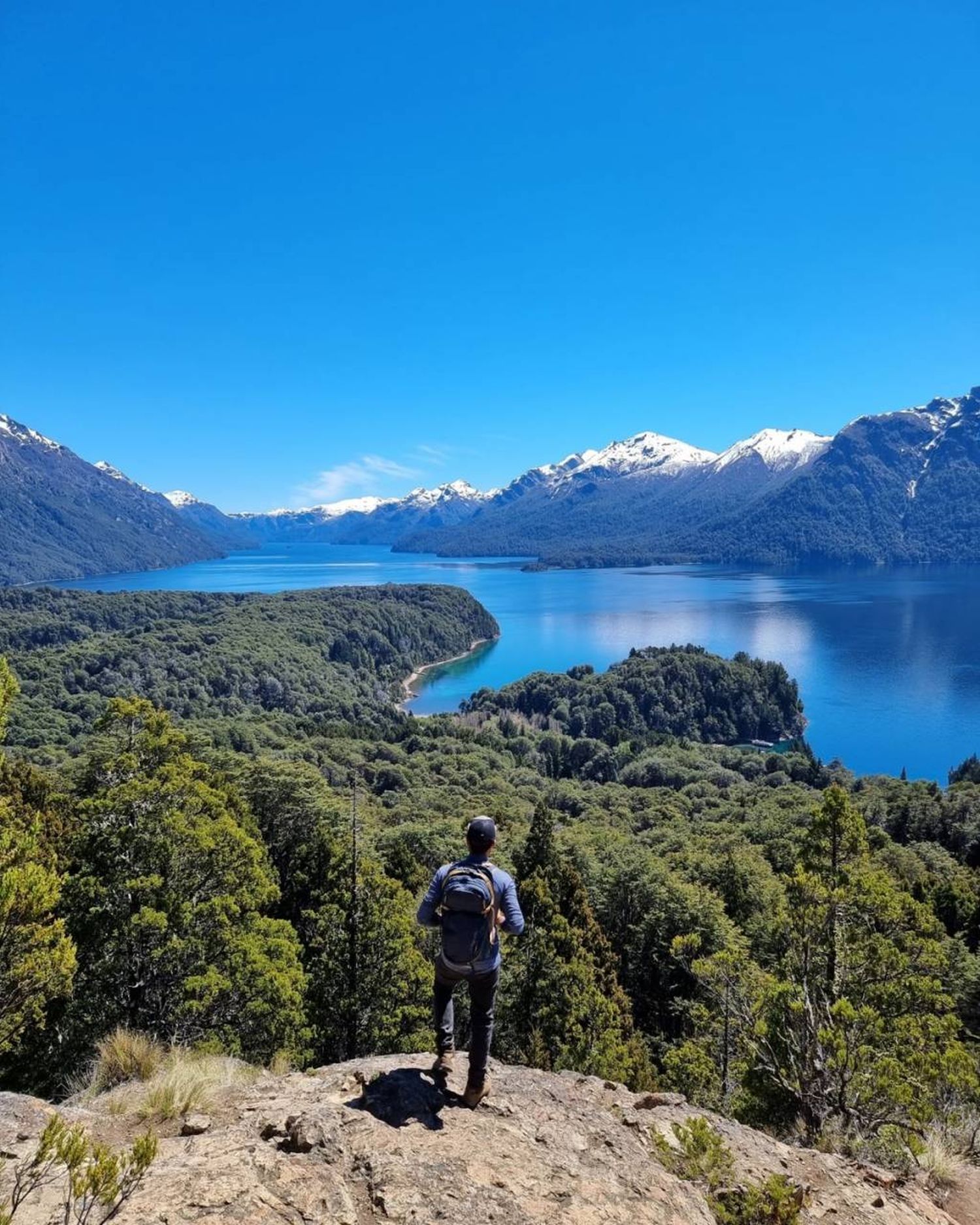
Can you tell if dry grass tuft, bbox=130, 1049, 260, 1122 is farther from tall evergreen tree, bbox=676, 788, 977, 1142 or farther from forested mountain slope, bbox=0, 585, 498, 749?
forested mountain slope, bbox=0, 585, 498, 749

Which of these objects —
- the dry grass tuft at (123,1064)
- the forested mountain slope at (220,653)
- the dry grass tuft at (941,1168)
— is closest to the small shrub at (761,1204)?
the dry grass tuft at (941,1168)

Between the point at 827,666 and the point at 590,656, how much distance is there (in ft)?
165

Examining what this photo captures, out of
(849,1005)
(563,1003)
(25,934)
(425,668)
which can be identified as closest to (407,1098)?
(25,934)

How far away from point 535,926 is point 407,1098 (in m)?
15.8

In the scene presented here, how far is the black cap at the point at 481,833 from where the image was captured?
542 cm

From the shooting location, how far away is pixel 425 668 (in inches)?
6831

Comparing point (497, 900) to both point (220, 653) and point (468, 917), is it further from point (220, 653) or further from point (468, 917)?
point (220, 653)

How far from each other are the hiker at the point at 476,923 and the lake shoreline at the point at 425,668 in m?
126

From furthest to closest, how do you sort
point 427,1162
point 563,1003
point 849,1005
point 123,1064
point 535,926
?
point 535,926
point 563,1003
point 849,1005
point 123,1064
point 427,1162

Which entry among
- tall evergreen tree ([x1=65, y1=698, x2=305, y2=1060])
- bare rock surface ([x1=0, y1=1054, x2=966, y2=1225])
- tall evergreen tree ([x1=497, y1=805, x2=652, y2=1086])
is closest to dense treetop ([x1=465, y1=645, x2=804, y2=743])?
tall evergreen tree ([x1=497, y1=805, x2=652, y2=1086])

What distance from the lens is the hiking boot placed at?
5.76m

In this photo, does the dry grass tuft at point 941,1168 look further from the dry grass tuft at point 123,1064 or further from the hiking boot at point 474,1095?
the dry grass tuft at point 123,1064

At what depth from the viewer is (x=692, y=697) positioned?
12319 cm

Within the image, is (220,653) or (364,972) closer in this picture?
(364,972)
